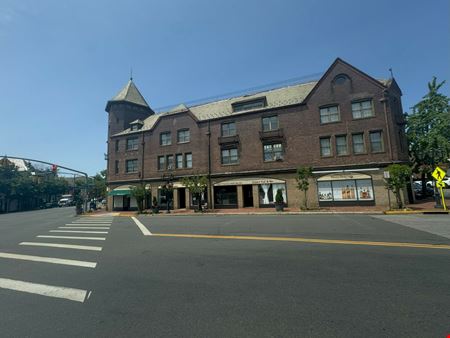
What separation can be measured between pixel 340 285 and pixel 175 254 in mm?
4837

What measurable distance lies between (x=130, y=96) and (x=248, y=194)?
27216 mm

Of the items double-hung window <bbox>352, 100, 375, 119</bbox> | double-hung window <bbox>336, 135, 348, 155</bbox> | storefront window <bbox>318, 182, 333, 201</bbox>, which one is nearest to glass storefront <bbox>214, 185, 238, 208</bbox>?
storefront window <bbox>318, 182, 333, 201</bbox>

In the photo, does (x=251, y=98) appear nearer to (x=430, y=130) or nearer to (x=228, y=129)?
(x=228, y=129)

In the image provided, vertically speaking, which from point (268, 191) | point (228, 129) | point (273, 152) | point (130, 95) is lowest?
point (268, 191)

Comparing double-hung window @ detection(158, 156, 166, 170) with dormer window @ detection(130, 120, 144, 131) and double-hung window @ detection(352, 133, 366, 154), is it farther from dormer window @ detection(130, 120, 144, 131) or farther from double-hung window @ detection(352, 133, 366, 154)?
double-hung window @ detection(352, 133, 366, 154)

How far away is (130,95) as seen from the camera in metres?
40.4

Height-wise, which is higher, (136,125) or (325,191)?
(136,125)

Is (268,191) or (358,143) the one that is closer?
(358,143)

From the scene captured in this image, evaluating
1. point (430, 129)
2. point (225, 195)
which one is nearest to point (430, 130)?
point (430, 129)

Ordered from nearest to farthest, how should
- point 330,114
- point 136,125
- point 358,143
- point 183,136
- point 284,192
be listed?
point 358,143 < point 330,114 < point 284,192 < point 183,136 < point 136,125

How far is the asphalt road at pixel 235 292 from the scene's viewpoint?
10.8ft

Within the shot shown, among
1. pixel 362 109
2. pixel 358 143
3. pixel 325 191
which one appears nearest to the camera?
pixel 358 143

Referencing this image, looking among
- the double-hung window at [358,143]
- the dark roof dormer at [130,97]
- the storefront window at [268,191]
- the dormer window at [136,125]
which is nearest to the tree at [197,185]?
the storefront window at [268,191]

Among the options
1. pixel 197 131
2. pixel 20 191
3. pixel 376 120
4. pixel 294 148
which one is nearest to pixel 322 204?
pixel 294 148
